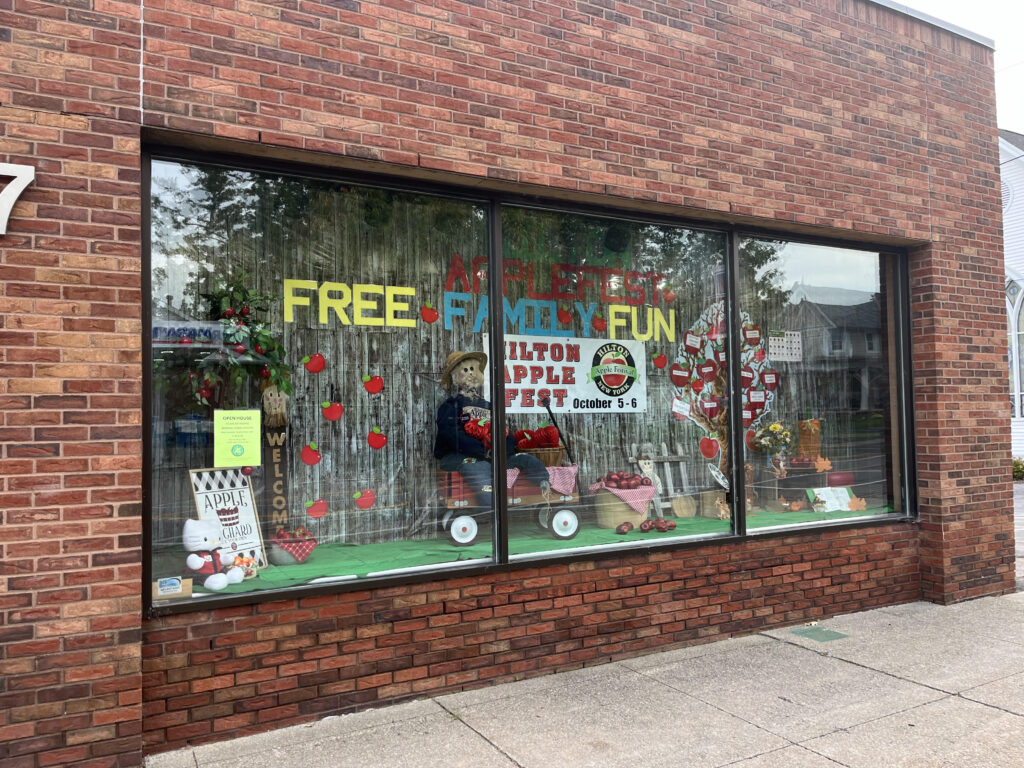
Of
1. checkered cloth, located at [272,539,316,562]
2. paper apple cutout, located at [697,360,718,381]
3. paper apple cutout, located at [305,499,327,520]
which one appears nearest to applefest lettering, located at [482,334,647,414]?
paper apple cutout, located at [697,360,718,381]

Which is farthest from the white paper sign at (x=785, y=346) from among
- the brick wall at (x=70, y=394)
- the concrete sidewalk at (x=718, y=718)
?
the brick wall at (x=70, y=394)

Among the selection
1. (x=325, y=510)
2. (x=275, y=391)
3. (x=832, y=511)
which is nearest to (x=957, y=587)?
(x=832, y=511)

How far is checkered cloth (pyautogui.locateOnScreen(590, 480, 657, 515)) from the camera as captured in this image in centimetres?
554

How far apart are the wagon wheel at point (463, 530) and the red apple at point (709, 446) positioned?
6.67 ft

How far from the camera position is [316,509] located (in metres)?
4.54

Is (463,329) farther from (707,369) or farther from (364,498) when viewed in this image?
(707,369)

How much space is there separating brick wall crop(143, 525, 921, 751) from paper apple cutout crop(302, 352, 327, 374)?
1.31 meters

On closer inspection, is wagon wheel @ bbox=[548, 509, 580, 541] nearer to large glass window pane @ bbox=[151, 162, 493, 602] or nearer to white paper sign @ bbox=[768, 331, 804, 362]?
large glass window pane @ bbox=[151, 162, 493, 602]

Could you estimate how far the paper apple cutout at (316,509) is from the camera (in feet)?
14.8

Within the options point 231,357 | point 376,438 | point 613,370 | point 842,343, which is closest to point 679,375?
point 613,370

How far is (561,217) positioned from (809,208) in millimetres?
2066

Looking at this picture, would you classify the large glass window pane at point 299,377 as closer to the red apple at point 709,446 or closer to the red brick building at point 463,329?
the red brick building at point 463,329

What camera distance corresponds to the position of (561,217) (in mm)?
5289

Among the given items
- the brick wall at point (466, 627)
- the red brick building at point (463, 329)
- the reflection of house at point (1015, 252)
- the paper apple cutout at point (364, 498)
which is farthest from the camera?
the reflection of house at point (1015, 252)
